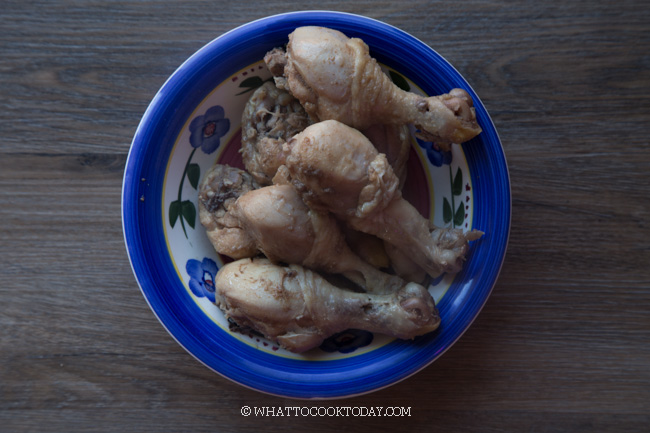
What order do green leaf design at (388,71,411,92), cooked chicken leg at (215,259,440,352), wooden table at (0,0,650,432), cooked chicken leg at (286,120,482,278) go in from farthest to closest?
wooden table at (0,0,650,432), green leaf design at (388,71,411,92), cooked chicken leg at (215,259,440,352), cooked chicken leg at (286,120,482,278)

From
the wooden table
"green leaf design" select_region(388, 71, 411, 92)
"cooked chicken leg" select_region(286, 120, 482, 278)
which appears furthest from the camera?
the wooden table

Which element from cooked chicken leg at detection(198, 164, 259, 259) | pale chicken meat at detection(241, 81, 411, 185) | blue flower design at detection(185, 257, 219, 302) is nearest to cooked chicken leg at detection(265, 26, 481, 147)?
pale chicken meat at detection(241, 81, 411, 185)

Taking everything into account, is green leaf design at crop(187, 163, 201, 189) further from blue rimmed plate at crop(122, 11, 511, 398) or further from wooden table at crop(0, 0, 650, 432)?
wooden table at crop(0, 0, 650, 432)

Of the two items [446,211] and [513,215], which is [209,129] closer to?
[446,211]

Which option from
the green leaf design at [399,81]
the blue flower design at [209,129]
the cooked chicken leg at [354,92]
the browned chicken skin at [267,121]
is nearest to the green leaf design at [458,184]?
the cooked chicken leg at [354,92]

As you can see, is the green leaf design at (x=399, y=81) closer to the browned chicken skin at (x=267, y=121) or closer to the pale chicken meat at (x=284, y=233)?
the browned chicken skin at (x=267, y=121)

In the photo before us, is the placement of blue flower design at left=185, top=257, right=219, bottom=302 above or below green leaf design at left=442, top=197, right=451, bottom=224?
below

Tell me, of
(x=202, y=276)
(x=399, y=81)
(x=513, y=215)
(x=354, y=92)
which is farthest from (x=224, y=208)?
(x=513, y=215)
